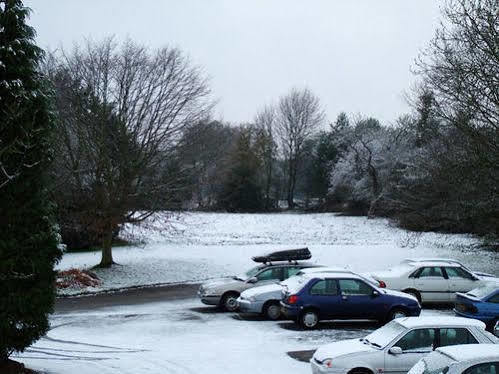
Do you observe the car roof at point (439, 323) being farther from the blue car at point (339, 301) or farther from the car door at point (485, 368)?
the blue car at point (339, 301)

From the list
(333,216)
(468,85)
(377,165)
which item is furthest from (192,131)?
(377,165)

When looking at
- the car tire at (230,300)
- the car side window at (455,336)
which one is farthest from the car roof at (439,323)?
the car tire at (230,300)

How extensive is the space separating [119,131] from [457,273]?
17758 millimetres

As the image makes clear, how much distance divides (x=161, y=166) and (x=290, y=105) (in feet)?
181

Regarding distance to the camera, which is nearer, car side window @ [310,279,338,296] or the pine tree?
the pine tree

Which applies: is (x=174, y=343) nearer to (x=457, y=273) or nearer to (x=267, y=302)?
(x=267, y=302)

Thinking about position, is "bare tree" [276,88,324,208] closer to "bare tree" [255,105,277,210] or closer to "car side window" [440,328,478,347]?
"bare tree" [255,105,277,210]

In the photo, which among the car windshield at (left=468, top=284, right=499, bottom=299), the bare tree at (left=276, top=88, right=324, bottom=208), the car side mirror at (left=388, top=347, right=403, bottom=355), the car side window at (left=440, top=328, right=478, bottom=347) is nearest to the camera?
the car side mirror at (left=388, top=347, right=403, bottom=355)

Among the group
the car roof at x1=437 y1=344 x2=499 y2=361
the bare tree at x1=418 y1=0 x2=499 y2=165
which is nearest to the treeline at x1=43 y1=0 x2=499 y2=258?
the bare tree at x1=418 y1=0 x2=499 y2=165

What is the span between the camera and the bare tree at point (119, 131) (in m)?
31.2

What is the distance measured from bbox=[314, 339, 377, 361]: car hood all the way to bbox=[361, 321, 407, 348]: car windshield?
0.18m

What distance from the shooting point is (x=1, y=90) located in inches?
506

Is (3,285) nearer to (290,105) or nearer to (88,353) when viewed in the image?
(88,353)

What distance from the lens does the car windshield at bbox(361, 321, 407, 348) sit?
39.2 ft
